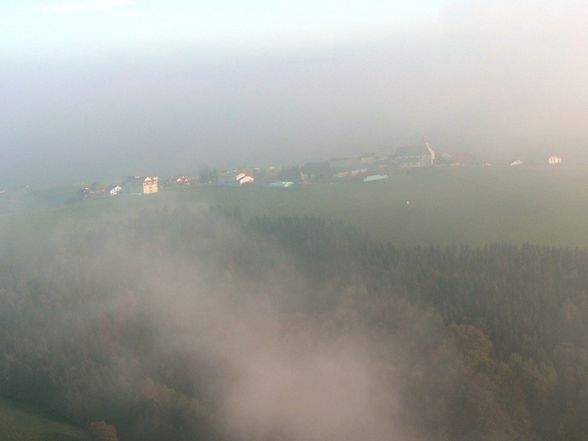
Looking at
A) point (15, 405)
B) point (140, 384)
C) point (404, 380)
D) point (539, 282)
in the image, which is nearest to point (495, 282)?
point (539, 282)

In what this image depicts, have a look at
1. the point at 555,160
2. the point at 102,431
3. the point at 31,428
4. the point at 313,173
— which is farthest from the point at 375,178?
the point at 31,428

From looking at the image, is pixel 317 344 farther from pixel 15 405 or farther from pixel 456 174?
pixel 456 174

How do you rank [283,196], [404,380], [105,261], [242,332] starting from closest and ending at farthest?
[404,380], [242,332], [105,261], [283,196]

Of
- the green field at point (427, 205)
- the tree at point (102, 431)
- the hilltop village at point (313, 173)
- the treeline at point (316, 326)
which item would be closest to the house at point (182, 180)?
the hilltop village at point (313, 173)

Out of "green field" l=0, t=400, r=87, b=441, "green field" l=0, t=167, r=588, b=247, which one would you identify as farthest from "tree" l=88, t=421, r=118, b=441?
"green field" l=0, t=167, r=588, b=247

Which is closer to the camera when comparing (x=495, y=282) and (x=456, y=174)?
(x=495, y=282)

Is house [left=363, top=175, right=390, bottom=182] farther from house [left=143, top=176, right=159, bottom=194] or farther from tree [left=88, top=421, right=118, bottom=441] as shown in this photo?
tree [left=88, top=421, right=118, bottom=441]

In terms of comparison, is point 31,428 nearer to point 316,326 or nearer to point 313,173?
point 316,326
